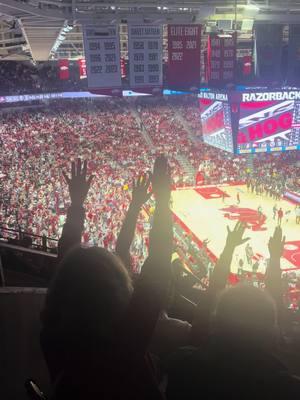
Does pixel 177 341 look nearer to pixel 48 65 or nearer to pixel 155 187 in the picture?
pixel 155 187

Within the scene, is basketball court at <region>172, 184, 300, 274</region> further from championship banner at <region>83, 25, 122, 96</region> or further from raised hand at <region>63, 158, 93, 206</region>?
raised hand at <region>63, 158, 93, 206</region>

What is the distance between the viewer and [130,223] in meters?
3.05

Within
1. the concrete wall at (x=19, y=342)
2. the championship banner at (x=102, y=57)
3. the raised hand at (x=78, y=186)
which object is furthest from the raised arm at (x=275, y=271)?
the championship banner at (x=102, y=57)

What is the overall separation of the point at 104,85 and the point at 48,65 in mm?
28103

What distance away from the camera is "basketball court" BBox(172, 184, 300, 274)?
61.4ft

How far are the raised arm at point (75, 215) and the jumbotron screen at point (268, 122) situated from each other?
14.8m

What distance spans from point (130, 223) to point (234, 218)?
69.2 feet

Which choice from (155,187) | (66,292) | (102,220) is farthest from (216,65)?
(66,292)

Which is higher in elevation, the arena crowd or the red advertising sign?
the red advertising sign

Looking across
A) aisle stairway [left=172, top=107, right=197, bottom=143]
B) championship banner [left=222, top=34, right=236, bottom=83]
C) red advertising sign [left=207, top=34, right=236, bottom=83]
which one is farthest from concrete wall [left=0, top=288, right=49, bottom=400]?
aisle stairway [left=172, top=107, right=197, bottom=143]

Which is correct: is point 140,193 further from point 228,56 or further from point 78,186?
point 228,56

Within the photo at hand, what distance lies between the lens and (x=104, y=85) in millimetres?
12805

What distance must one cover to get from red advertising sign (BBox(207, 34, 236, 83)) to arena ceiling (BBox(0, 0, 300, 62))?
89cm

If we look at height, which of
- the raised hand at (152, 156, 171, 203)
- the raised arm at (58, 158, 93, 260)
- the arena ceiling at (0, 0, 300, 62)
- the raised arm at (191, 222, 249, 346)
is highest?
the arena ceiling at (0, 0, 300, 62)
